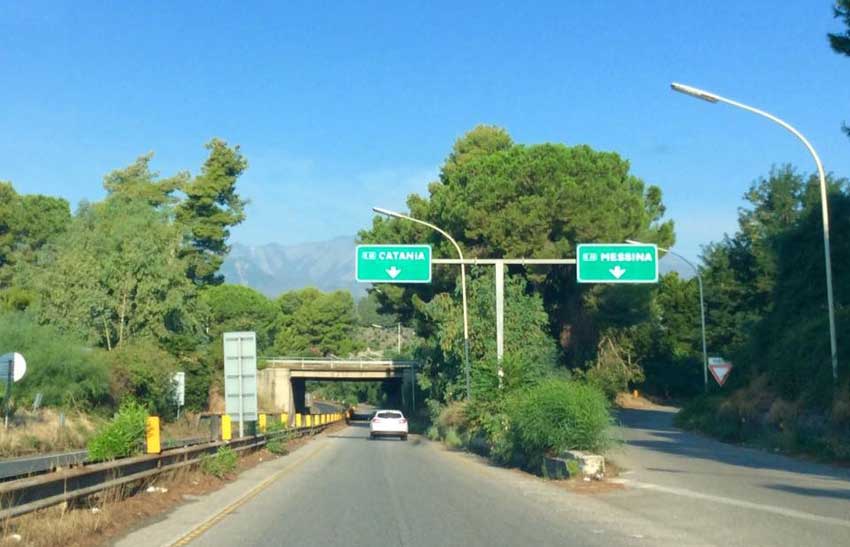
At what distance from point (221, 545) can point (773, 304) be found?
106 feet

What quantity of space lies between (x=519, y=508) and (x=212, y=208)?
7143 cm

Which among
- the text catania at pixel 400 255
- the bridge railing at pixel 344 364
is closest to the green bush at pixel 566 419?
the text catania at pixel 400 255

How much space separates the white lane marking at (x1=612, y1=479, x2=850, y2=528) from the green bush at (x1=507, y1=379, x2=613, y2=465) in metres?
1.51

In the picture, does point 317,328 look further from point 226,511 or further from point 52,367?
point 226,511

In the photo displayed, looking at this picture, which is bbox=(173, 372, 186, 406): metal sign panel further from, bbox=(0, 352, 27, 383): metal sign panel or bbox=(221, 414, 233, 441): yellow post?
bbox=(221, 414, 233, 441): yellow post

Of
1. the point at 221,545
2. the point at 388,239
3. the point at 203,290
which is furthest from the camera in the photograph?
the point at 203,290

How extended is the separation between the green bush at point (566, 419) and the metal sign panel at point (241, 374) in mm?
9752

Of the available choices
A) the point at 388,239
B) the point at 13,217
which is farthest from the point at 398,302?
the point at 13,217

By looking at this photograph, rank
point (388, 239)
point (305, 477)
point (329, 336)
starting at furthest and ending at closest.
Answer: point (329, 336)
point (388, 239)
point (305, 477)

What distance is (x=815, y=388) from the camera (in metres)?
28.5

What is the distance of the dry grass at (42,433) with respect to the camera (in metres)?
33.7

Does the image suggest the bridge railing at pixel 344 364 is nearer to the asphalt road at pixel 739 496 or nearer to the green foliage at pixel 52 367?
the green foliage at pixel 52 367

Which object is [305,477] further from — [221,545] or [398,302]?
[398,302]

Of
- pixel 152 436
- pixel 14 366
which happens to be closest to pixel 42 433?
pixel 14 366
